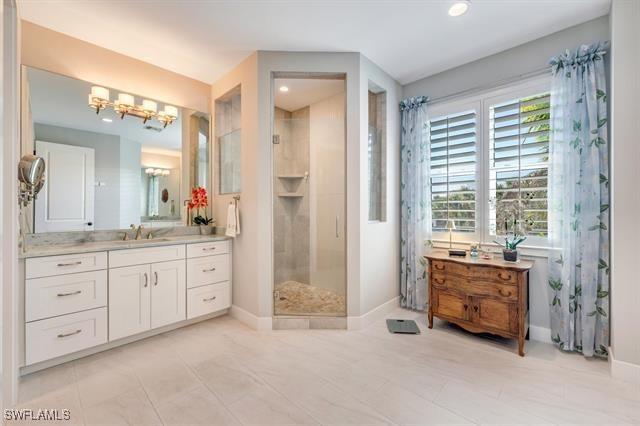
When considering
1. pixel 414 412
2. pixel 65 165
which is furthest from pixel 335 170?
pixel 65 165

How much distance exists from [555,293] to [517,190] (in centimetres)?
97

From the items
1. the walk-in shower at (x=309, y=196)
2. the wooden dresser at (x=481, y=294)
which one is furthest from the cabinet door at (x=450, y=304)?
the walk-in shower at (x=309, y=196)

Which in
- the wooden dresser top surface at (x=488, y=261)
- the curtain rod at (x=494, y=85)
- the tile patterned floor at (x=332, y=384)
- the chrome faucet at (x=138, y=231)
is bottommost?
the tile patterned floor at (x=332, y=384)

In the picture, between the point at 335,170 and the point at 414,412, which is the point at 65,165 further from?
the point at 414,412

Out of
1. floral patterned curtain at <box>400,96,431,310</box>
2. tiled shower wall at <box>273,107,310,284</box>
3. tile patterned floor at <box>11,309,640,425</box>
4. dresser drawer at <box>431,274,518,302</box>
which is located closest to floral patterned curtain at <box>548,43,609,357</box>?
tile patterned floor at <box>11,309,640,425</box>

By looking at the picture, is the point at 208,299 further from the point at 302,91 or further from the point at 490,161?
the point at 490,161

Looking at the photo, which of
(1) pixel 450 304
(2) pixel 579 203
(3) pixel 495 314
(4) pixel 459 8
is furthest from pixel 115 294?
(2) pixel 579 203

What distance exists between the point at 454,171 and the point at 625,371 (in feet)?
6.77

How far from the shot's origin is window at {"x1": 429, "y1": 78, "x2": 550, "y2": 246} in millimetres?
2793

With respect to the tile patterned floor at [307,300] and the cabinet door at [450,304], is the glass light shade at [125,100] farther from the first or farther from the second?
the cabinet door at [450,304]

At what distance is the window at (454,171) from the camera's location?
10.4 ft

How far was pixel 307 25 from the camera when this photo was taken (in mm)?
2570

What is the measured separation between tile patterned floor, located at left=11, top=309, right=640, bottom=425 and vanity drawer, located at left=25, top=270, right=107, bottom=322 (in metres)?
0.45

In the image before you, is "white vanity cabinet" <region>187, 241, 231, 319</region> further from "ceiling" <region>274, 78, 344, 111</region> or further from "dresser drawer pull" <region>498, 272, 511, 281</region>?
"dresser drawer pull" <region>498, 272, 511, 281</region>
